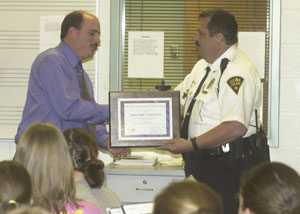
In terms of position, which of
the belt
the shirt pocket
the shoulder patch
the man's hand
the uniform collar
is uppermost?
the uniform collar

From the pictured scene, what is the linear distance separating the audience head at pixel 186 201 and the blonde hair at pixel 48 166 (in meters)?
0.84

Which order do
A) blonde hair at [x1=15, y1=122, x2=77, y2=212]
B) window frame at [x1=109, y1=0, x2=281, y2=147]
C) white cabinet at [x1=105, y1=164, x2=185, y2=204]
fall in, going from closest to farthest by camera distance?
blonde hair at [x1=15, y1=122, x2=77, y2=212] → white cabinet at [x1=105, y1=164, x2=185, y2=204] → window frame at [x1=109, y1=0, x2=281, y2=147]

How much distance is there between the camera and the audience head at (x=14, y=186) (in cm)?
178

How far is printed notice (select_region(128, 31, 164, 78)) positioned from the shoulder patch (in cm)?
115

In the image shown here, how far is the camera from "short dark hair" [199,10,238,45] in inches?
134

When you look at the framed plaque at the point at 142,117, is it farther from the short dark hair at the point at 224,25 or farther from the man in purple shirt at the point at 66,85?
the short dark hair at the point at 224,25

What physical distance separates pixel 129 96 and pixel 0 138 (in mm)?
1387

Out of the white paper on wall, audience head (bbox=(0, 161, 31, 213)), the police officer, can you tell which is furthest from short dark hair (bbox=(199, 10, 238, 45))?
audience head (bbox=(0, 161, 31, 213))

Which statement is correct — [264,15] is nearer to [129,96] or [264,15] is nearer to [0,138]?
[129,96]

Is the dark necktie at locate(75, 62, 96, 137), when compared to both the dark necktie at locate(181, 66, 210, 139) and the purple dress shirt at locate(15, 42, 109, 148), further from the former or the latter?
the dark necktie at locate(181, 66, 210, 139)

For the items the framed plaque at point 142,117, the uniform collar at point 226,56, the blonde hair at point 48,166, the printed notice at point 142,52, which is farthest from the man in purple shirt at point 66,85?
the blonde hair at point 48,166

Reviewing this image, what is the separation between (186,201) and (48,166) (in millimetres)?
990

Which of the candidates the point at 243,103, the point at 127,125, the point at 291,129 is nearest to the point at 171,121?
the point at 127,125

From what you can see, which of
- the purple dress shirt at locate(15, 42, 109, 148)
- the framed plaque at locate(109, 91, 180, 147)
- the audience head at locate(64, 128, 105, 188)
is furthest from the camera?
the framed plaque at locate(109, 91, 180, 147)
